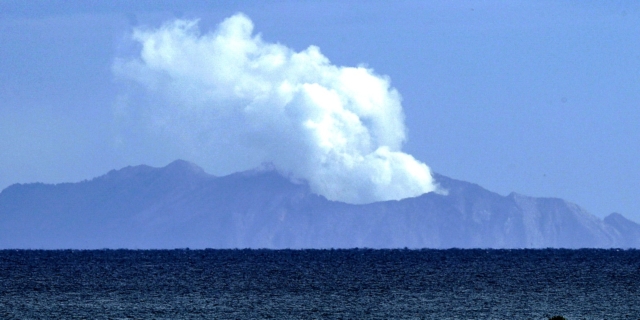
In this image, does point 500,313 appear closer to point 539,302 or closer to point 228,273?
point 539,302

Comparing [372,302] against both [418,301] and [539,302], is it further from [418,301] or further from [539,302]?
[539,302]

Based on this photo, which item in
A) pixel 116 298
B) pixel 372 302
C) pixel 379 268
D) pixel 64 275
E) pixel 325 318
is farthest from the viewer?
pixel 379 268

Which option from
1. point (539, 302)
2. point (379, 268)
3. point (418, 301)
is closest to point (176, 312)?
point (418, 301)

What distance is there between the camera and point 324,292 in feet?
192

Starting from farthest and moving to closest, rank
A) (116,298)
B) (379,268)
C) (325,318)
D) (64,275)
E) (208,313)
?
1. (379,268)
2. (64,275)
3. (116,298)
4. (208,313)
5. (325,318)

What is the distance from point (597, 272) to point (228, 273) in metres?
28.7

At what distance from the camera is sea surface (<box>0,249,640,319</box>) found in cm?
4616

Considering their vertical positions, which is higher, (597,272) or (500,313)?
(597,272)

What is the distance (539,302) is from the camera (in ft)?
170

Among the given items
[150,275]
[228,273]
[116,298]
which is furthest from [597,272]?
[116,298]

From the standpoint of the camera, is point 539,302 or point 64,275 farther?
point 64,275

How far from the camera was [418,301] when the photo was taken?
52.6m

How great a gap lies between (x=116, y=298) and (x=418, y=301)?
16.4 metres

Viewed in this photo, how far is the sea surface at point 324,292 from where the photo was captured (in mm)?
46156
